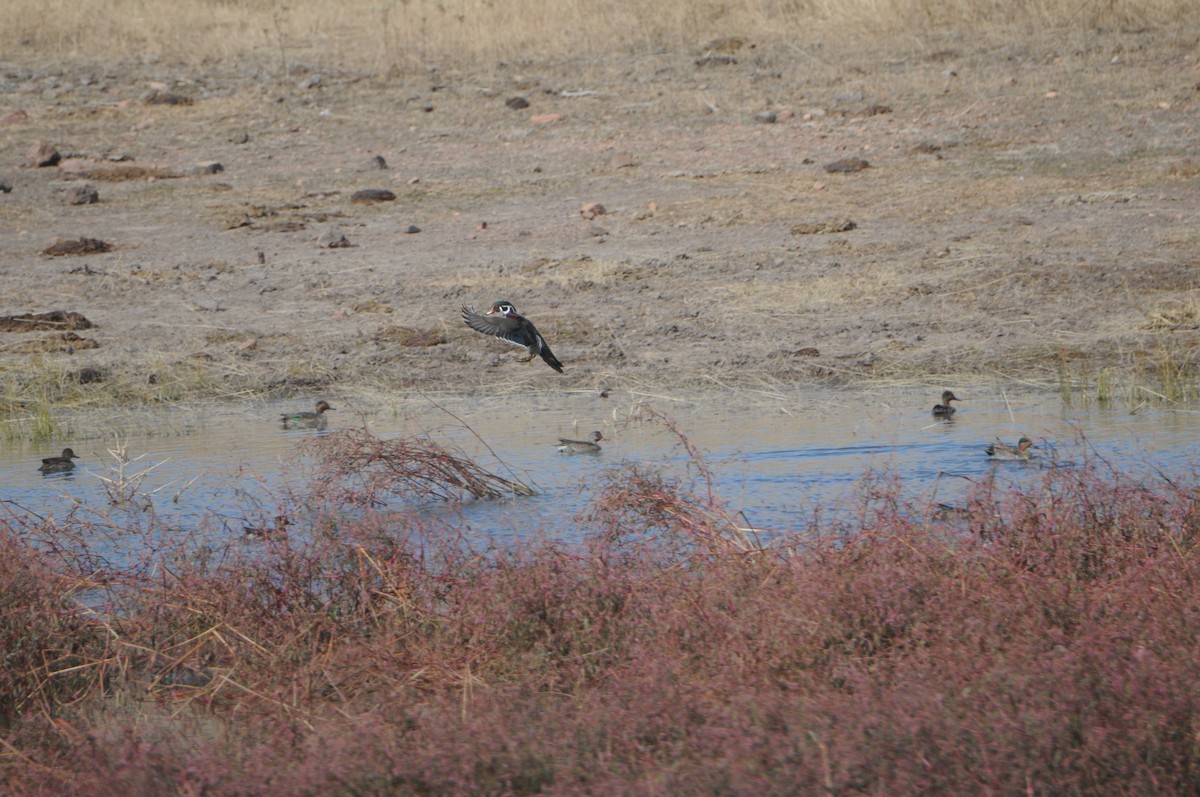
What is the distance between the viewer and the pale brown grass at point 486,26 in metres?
17.1

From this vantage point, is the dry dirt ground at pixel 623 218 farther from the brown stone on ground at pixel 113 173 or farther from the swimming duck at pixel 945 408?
the swimming duck at pixel 945 408

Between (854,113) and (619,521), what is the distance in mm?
10486

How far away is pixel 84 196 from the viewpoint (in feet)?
42.9

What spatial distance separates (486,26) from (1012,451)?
1376cm

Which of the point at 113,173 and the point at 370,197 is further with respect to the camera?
the point at 113,173

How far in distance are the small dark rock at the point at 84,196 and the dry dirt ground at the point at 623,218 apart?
0.23 ft

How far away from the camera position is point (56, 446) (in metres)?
7.57

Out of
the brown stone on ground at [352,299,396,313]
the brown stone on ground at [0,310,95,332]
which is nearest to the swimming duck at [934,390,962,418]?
the brown stone on ground at [352,299,396,313]

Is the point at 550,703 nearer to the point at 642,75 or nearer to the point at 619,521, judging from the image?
the point at 619,521

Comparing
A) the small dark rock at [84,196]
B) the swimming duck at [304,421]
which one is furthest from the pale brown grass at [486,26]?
the swimming duck at [304,421]

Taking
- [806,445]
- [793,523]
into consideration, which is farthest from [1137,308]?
[793,523]

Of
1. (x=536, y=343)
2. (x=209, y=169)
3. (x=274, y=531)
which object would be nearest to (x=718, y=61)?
(x=209, y=169)

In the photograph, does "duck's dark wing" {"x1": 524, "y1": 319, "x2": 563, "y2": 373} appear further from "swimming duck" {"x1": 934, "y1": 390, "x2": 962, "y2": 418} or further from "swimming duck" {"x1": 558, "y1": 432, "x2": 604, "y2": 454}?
"swimming duck" {"x1": 934, "y1": 390, "x2": 962, "y2": 418}

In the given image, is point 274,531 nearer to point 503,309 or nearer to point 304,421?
point 503,309
